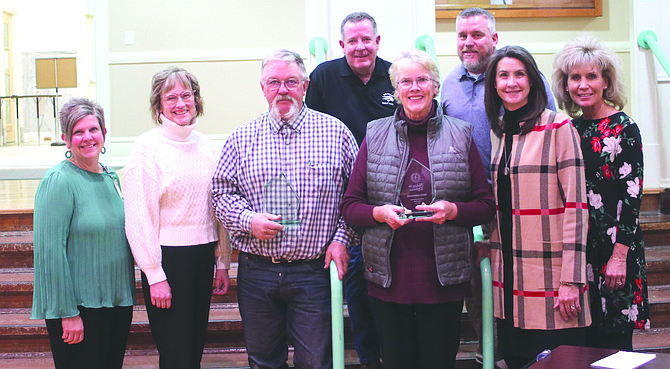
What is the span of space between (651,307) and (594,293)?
4.57 feet

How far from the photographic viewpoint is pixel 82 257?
2398mm

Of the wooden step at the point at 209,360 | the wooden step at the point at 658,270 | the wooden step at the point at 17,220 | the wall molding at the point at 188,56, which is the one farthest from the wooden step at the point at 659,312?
the wall molding at the point at 188,56

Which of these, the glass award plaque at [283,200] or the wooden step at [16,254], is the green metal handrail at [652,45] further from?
the wooden step at [16,254]

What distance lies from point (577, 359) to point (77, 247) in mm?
1698

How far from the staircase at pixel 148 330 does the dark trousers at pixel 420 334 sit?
0.89 m

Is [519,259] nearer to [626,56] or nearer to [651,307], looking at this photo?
[651,307]

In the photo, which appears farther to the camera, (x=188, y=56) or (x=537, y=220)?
(x=188, y=56)

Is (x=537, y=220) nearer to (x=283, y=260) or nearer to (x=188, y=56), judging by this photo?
(x=283, y=260)

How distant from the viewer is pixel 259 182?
2.45 metres

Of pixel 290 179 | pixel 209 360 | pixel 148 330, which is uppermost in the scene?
pixel 290 179

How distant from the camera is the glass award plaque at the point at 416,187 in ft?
7.51

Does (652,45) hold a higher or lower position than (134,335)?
higher

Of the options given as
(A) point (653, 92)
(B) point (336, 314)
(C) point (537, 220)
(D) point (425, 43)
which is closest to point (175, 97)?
(B) point (336, 314)

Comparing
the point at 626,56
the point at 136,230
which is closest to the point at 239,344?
the point at 136,230
